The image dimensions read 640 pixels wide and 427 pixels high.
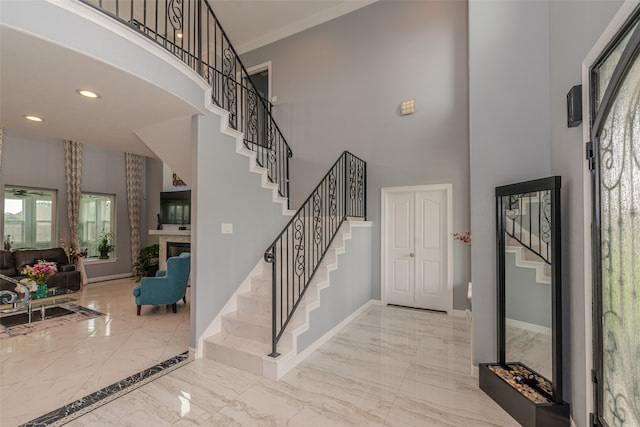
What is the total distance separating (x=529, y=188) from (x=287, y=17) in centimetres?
551

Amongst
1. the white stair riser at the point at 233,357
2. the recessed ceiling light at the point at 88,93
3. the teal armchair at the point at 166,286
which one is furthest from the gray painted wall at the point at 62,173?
the white stair riser at the point at 233,357

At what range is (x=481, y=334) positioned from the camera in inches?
101

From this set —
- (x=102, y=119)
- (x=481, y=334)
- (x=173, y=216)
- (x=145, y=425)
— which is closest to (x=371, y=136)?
(x=481, y=334)

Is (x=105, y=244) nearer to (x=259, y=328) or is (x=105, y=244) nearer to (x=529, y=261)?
(x=259, y=328)

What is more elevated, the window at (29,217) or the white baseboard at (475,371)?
the window at (29,217)

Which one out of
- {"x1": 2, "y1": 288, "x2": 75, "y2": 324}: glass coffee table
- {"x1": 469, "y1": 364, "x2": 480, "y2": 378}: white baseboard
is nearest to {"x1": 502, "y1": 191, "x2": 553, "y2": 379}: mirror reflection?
{"x1": 469, "y1": 364, "x2": 480, "y2": 378}: white baseboard

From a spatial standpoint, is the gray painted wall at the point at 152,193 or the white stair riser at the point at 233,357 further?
the gray painted wall at the point at 152,193

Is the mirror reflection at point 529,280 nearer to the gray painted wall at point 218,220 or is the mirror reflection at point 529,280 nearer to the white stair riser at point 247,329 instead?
the white stair riser at point 247,329

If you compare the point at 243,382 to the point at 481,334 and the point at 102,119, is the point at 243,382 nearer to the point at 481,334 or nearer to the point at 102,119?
the point at 481,334

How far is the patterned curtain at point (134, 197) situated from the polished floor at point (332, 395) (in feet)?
20.5

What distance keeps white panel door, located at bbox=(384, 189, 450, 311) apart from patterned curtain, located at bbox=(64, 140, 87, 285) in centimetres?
699

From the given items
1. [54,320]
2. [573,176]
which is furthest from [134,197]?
[573,176]

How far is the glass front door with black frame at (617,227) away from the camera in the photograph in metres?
1.27

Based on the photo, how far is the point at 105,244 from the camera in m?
7.39
